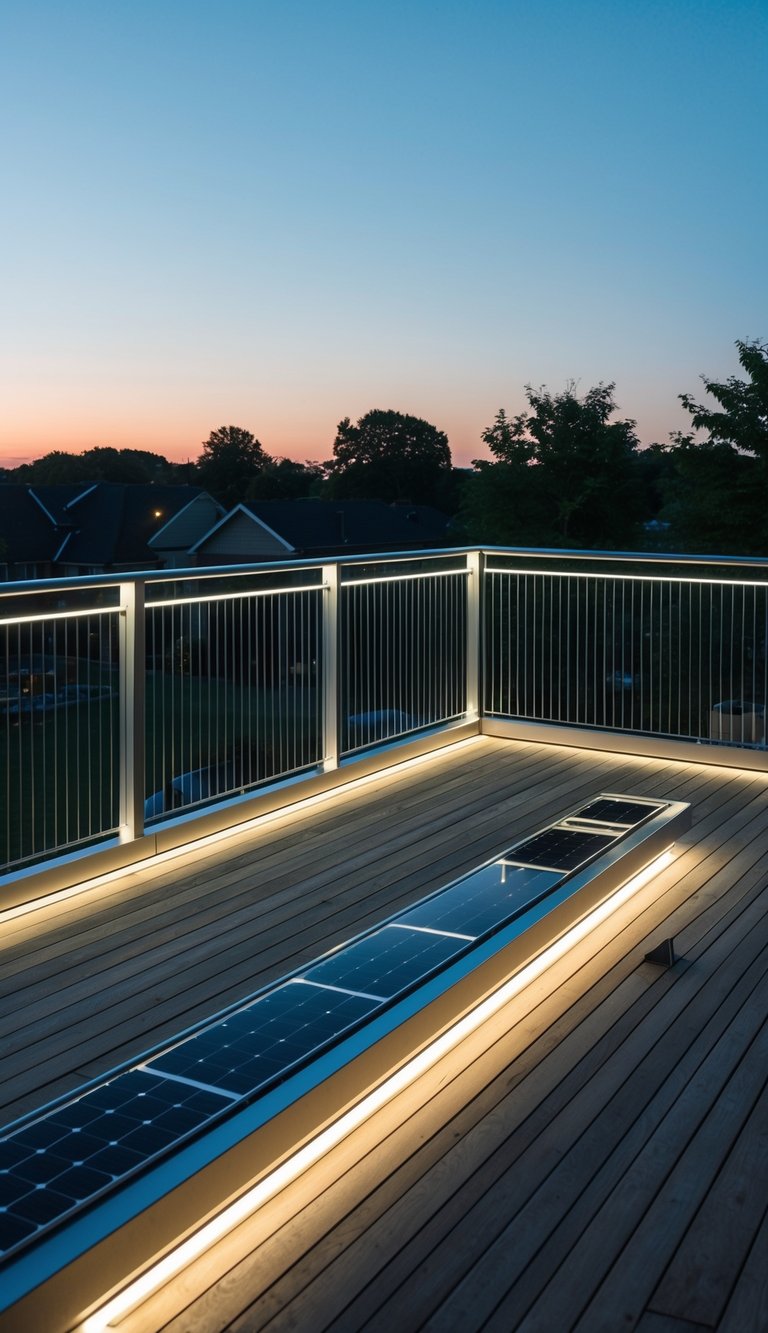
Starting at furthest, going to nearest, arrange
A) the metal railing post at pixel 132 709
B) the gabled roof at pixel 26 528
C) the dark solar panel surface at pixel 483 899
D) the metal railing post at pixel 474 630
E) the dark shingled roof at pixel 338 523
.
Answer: the gabled roof at pixel 26 528
the dark shingled roof at pixel 338 523
the metal railing post at pixel 474 630
the metal railing post at pixel 132 709
the dark solar panel surface at pixel 483 899

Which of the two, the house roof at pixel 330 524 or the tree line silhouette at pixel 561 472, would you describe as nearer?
the tree line silhouette at pixel 561 472

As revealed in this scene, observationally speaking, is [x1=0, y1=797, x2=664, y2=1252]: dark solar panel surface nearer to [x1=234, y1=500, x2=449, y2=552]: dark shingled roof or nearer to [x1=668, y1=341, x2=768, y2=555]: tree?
[x1=668, y1=341, x2=768, y2=555]: tree

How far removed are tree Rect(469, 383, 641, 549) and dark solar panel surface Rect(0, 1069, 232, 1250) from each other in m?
30.9

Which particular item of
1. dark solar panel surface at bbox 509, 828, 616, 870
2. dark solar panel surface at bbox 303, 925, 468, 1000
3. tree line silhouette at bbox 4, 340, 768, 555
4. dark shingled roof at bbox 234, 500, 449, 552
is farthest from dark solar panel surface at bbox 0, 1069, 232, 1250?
dark shingled roof at bbox 234, 500, 449, 552

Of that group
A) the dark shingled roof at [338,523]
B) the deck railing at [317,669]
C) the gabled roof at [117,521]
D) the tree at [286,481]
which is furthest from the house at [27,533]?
the deck railing at [317,669]

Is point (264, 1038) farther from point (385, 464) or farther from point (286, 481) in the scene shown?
point (286, 481)

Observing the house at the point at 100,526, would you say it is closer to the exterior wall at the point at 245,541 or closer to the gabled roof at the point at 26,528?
the gabled roof at the point at 26,528

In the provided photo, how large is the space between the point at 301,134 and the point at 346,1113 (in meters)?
19.0

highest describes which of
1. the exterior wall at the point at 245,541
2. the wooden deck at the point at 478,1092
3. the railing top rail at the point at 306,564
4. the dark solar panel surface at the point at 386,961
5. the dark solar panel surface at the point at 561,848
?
the exterior wall at the point at 245,541

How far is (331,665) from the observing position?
244 inches

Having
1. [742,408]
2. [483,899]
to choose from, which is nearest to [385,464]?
[742,408]

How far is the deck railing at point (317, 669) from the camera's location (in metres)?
4.48

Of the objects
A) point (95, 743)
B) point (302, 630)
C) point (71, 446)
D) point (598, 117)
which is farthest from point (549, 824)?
point (71, 446)

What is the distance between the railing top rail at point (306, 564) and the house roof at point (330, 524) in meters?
27.5
